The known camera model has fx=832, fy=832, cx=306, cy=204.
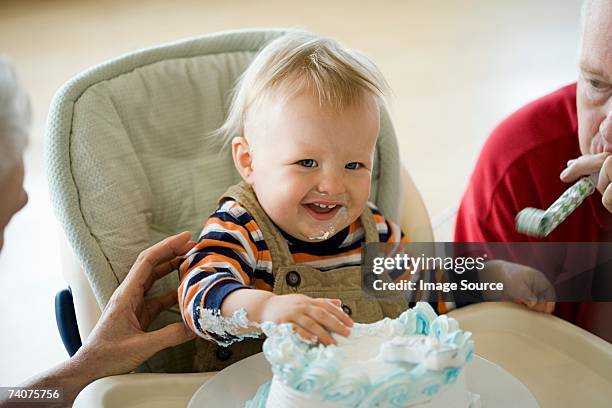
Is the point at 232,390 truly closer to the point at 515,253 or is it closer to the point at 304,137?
the point at 304,137

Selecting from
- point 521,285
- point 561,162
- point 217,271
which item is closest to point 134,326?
point 217,271

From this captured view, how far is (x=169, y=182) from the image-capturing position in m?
1.10

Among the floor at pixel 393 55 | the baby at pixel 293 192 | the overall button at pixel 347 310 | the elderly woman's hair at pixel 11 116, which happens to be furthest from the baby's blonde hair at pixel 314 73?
the floor at pixel 393 55

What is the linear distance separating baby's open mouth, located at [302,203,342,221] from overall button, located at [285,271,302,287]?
0.24ft

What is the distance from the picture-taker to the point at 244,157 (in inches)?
38.9

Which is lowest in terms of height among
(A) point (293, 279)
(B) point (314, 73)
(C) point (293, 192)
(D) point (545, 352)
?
(D) point (545, 352)

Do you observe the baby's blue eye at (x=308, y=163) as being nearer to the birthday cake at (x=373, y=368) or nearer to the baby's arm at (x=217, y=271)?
the baby's arm at (x=217, y=271)

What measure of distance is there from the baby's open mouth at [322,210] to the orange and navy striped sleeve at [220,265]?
7cm

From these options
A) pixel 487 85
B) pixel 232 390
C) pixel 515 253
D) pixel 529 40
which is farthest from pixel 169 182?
pixel 529 40

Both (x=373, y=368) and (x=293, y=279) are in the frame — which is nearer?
(x=373, y=368)

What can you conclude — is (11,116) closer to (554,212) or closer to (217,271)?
(217,271)

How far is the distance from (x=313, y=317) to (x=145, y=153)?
0.45m

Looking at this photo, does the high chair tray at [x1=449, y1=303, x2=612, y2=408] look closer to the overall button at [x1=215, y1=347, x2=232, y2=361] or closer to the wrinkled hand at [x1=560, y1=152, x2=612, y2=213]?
the wrinkled hand at [x1=560, y1=152, x2=612, y2=213]

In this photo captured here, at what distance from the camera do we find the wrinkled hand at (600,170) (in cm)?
92
